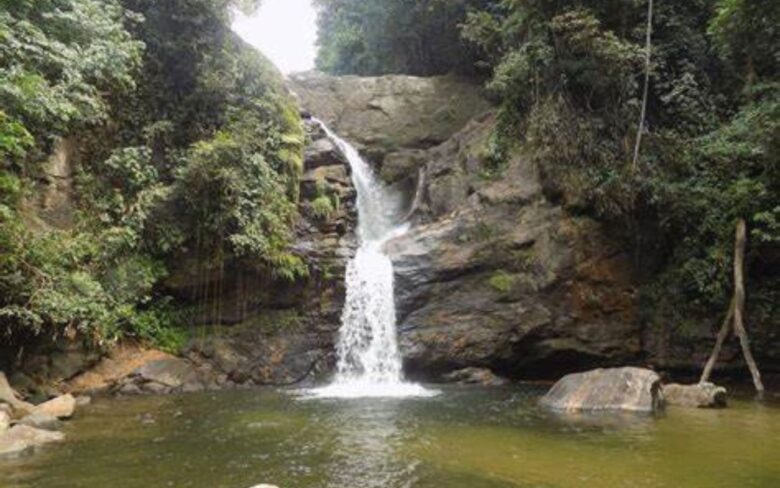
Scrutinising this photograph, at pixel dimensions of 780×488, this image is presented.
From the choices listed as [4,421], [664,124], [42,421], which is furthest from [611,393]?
[664,124]

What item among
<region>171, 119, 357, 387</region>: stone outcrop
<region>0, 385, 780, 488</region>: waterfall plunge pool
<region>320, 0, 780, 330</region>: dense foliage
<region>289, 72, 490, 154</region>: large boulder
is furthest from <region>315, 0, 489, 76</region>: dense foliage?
<region>0, 385, 780, 488</region>: waterfall plunge pool

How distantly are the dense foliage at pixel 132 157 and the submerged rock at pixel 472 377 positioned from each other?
4.29 m

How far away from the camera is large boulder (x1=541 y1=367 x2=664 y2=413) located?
1116 centimetres

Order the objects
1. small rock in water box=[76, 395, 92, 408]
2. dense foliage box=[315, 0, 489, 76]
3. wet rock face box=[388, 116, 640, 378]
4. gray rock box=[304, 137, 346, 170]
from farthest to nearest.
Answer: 1. dense foliage box=[315, 0, 489, 76]
2. gray rock box=[304, 137, 346, 170]
3. wet rock face box=[388, 116, 640, 378]
4. small rock in water box=[76, 395, 92, 408]

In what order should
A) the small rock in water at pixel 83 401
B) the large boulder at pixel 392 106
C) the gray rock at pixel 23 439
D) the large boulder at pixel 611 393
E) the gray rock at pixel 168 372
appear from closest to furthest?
the gray rock at pixel 23 439 → the large boulder at pixel 611 393 → the small rock in water at pixel 83 401 → the gray rock at pixel 168 372 → the large boulder at pixel 392 106

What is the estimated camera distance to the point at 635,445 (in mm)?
8305

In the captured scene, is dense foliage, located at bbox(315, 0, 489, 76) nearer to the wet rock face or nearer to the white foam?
the wet rock face

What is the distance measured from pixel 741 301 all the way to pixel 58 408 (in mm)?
13191

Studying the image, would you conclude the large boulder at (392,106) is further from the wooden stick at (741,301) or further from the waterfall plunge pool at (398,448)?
the waterfall plunge pool at (398,448)

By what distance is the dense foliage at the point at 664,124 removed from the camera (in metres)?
15.6

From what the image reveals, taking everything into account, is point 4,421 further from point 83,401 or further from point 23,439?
point 83,401

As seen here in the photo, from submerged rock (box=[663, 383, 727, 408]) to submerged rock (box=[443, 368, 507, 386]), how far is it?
4200mm

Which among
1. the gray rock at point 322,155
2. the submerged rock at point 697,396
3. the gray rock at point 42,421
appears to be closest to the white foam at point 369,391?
the submerged rock at point 697,396

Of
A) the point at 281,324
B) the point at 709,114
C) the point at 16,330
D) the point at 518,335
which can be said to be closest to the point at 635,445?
the point at 518,335
